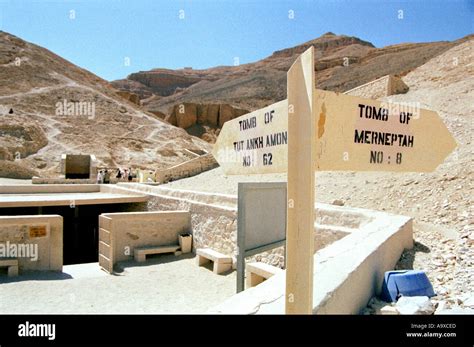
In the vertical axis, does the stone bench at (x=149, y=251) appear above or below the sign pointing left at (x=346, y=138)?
below

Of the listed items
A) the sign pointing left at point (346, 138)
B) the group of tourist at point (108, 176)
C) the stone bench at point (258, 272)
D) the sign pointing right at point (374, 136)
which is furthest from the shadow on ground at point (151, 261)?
the group of tourist at point (108, 176)

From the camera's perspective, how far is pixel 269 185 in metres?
5.12

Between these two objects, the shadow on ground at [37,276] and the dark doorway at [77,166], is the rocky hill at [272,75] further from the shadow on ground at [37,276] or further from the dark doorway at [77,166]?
the shadow on ground at [37,276]

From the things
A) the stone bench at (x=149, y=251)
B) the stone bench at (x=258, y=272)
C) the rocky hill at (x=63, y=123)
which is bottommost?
the stone bench at (x=149, y=251)

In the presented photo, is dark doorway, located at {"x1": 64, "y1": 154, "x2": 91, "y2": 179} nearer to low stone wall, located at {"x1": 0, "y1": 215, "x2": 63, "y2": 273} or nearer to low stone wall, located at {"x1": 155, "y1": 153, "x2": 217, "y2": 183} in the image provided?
low stone wall, located at {"x1": 155, "y1": 153, "x2": 217, "y2": 183}

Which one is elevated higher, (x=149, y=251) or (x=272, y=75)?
(x=272, y=75)

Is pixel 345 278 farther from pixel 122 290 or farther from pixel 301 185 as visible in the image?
pixel 122 290

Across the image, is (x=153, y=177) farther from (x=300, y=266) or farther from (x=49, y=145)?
(x=300, y=266)

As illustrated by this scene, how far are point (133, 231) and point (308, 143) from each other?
839 cm

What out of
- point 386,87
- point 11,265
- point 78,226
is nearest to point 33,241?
point 11,265

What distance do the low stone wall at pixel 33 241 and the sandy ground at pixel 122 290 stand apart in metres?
0.29

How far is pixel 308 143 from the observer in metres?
1.63

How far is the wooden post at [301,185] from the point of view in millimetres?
1633
